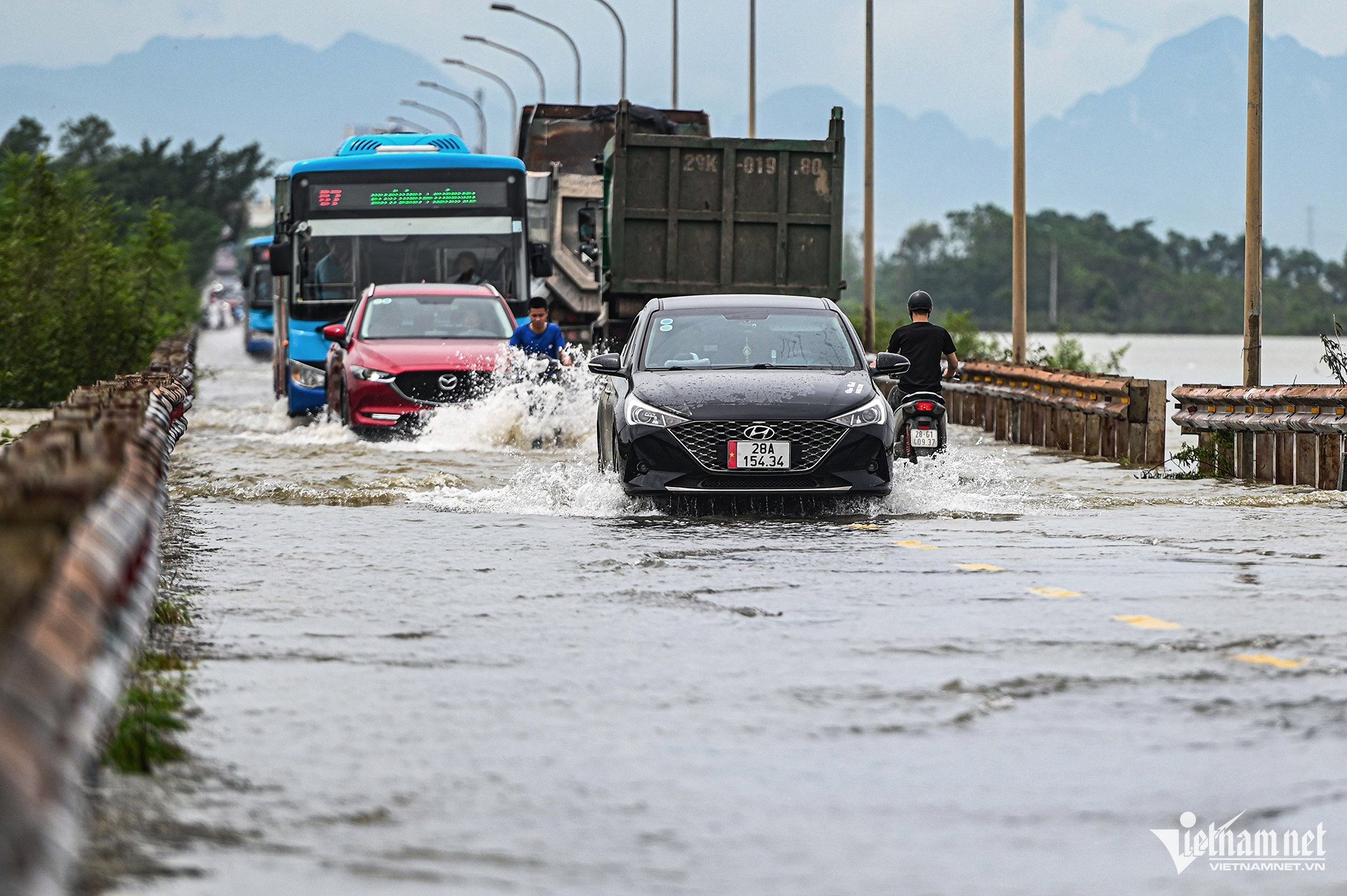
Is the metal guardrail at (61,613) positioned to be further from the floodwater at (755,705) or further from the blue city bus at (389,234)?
the blue city bus at (389,234)

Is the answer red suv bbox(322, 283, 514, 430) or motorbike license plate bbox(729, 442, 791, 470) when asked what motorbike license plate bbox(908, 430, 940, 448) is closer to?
motorbike license plate bbox(729, 442, 791, 470)

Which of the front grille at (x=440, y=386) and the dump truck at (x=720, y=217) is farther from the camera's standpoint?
the dump truck at (x=720, y=217)

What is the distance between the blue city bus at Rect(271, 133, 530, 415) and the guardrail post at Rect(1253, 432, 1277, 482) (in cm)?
1046

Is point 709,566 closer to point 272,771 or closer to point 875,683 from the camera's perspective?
point 875,683

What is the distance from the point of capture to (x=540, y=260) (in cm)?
2597

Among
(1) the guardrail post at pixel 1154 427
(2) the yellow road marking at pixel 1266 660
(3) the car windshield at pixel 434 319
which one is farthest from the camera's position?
(3) the car windshield at pixel 434 319

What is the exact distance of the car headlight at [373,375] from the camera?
21844mm

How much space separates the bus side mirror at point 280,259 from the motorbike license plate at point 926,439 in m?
11.2

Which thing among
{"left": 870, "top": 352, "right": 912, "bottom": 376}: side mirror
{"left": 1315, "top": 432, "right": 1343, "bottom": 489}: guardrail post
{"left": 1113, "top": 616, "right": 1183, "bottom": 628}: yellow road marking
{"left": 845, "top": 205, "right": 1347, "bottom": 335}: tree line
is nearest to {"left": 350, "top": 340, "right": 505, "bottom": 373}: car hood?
{"left": 870, "top": 352, "right": 912, "bottom": 376}: side mirror

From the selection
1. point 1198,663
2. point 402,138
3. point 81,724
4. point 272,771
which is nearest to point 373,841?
point 272,771

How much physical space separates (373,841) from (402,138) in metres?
23.5

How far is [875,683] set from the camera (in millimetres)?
7453

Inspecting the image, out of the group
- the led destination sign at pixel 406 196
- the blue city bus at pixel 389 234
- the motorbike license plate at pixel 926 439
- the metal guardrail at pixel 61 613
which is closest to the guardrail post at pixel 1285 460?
the motorbike license plate at pixel 926 439

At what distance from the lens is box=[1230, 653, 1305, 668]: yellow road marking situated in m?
7.80
